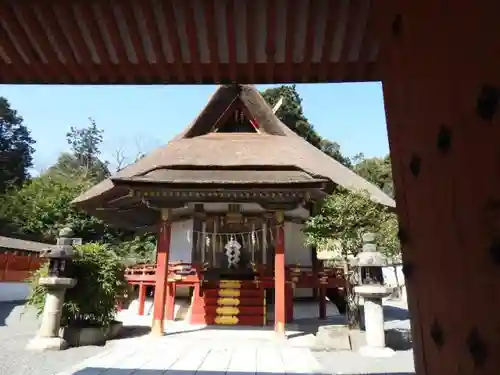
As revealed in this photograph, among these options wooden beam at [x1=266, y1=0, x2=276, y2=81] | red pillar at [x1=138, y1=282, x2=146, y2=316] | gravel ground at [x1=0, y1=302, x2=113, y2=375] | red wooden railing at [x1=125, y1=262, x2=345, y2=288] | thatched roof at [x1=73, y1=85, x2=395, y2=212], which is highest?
thatched roof at [x1=73, y1=85, x2=395, y2=212]

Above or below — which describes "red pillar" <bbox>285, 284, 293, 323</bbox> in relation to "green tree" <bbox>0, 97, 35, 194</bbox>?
below

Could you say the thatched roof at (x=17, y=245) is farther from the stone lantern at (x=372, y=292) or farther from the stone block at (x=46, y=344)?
the stone lantern at (x=372, y=292)

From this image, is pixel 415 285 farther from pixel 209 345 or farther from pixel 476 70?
pixel 209 345

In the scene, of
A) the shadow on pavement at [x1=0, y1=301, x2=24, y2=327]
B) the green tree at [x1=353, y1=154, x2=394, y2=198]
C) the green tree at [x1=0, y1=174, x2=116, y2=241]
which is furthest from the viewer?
the green tree at [x1=353, y1=154, x2=394, y2=198]

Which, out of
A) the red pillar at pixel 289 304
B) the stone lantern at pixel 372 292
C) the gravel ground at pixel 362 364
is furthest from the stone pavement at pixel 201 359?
the red pillar at pixel 289 304

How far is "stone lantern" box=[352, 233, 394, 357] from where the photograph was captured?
733cm

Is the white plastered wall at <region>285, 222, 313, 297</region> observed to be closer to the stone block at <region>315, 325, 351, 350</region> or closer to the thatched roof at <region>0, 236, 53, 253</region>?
the stone block at <region>315, 325, 351, 350</region>

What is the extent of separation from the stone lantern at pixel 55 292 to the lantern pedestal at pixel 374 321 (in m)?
6.15

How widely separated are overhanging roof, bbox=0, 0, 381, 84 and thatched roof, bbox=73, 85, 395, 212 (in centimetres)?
690

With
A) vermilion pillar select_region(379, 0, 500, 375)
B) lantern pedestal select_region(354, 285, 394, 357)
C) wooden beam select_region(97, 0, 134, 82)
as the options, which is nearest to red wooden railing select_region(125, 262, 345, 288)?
lantern pedestal select_region(354, 285, 394, 357)

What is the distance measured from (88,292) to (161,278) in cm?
174

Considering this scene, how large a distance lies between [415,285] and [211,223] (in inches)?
457

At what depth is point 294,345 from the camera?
8.26 m

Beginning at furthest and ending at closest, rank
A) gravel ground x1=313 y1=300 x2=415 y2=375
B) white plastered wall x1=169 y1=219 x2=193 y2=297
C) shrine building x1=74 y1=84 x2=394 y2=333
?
white plastered wall x1=169 y1=219 x2=193 y2=297 < shrine building x1=74 y1=84 x2=394 y2=333 < gravel ground x1=313 y1=300 x2=415 y2=375
